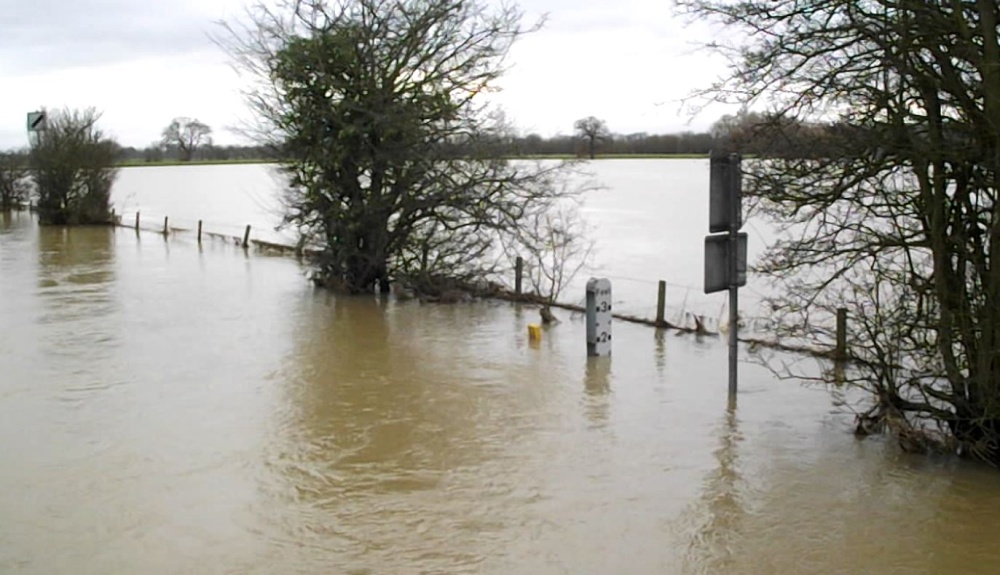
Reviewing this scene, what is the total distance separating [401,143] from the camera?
18.3m

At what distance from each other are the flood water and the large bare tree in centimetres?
453

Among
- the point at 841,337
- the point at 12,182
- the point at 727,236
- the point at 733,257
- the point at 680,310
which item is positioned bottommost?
the point at 680,310

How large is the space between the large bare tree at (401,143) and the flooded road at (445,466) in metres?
4.58

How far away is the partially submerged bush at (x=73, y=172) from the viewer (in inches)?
1617

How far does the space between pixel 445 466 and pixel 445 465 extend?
0.03 metres

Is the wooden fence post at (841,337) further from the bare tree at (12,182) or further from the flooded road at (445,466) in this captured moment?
the bare tree at (12,182)

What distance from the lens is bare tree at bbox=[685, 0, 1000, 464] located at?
7.77 metres

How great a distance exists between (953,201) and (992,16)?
1460 millimetres

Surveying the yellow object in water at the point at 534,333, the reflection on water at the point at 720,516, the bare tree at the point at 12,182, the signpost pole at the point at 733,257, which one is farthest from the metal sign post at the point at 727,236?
the bare tree at the point at 12,182

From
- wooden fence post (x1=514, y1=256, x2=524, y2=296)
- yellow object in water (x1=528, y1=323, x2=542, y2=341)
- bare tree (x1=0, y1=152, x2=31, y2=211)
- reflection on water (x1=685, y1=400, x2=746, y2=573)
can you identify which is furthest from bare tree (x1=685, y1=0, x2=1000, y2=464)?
bare tree (x1=0, y1=152, x2=31, y2=211)

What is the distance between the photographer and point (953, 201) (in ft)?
26.7

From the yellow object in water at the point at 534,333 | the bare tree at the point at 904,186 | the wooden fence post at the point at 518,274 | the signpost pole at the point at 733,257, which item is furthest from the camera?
the wooden fence post at the point at 518,274

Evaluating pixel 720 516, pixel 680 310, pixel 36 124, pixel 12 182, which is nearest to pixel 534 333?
pixel 680 310

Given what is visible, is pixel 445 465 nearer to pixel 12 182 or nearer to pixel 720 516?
pixel 720 516
